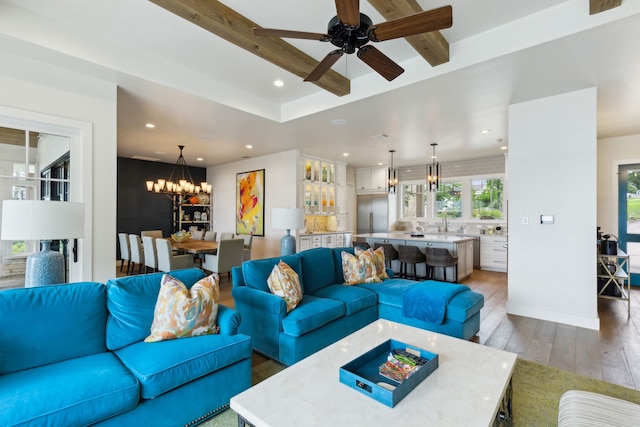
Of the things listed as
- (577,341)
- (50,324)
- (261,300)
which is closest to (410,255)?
(577,341)

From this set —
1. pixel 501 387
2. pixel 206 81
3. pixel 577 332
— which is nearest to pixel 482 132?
pixel 577 332

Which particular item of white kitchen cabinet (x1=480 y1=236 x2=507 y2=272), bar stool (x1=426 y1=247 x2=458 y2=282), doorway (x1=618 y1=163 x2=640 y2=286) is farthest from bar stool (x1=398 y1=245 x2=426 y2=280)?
doorway (x1=618 y1=163 x2=640 y2=286)

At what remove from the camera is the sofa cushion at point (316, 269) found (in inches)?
141

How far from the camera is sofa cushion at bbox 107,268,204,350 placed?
84.0 inches

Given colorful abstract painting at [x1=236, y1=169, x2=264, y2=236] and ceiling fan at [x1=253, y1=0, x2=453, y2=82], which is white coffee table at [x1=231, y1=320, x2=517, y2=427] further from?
colorful abstract painting at [x1=236, y1=169, x2=264, y2=236]

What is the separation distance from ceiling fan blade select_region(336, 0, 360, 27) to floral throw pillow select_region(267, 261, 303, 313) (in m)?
2.10

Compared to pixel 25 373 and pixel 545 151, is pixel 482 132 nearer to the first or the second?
pixel 545 151

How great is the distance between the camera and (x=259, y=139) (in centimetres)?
600

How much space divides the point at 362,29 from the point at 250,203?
6.24 metres

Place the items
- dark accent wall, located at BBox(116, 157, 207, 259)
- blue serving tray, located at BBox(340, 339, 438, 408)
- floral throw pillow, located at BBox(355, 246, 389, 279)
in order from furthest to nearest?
Answer: dark accent wall, located at BBox(116, 157, 207, 259) < floral throw pillow, located at BBox(355, 246, 389, 279) < blue serving tray, located at BBox(340, 339, 438, 408)

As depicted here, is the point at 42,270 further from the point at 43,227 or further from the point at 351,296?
the point at 351,296

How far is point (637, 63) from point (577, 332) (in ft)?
9.28

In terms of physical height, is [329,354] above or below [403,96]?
below

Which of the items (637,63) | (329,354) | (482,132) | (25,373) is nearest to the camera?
(25,373)
